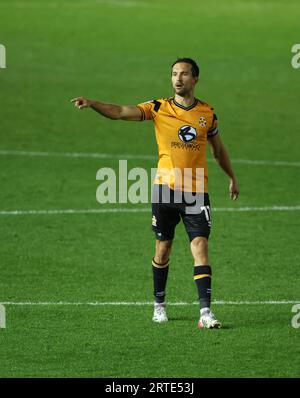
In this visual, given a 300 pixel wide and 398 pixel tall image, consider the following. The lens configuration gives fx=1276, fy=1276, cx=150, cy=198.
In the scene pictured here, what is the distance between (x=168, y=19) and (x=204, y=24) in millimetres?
1433

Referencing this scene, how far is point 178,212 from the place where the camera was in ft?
41.8

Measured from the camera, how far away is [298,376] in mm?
10719

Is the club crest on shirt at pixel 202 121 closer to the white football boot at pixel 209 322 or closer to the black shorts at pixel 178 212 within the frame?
the black shorts at pixel 178 212

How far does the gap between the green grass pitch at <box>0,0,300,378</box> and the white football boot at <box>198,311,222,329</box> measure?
142 millimetres

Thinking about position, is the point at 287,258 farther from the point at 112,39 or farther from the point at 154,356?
the point at 112,39

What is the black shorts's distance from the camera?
41.2 feet

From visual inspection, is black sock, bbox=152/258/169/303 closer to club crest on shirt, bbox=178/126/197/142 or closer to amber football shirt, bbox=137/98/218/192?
amber football shirt, bbox=137/98/218/192

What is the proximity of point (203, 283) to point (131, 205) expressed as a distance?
7.78 metres

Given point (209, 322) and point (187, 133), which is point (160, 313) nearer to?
point (209, 322)

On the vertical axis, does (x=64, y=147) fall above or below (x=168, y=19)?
below

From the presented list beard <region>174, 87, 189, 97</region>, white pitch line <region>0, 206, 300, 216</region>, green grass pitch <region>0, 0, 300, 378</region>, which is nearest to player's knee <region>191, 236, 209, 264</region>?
green grass pitch <region>0, 0, 300, 378</region>

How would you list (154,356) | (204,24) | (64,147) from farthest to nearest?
(204,24) → (64,147) → (154,356)
